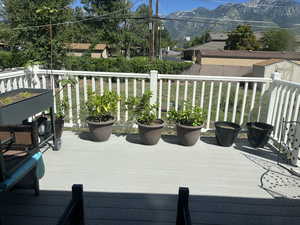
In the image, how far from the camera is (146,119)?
9.43 feet

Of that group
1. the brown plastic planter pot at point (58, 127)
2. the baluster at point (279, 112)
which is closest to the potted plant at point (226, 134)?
the baluster at point (279, 112)

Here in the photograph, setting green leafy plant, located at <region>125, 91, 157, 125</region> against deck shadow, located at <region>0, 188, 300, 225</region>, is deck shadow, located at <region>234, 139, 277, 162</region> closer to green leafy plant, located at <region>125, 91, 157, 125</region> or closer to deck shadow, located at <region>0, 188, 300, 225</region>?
deck shadow, located at <region>0, 188, 300, 225</region>

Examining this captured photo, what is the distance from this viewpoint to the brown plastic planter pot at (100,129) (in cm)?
279

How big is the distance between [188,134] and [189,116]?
0.23m

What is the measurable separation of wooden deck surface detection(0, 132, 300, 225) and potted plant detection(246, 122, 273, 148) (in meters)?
0.10

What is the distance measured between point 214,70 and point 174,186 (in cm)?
1589

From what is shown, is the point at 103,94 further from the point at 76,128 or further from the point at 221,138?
the point at 221,138

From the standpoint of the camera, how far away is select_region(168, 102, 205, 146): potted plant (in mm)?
2768

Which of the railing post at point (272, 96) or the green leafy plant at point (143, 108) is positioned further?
the railing post at point (272, 96)

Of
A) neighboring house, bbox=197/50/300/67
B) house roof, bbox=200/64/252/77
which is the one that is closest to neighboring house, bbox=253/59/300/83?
house roof, bbox=200/64/252/77

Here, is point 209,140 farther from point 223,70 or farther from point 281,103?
point 223,70

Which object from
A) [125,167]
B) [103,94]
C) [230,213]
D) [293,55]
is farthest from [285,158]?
[293,55]

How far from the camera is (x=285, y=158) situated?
259 cm

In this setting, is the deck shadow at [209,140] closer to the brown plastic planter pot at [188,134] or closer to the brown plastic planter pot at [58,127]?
the brown plastic planter pot at [188,134]
